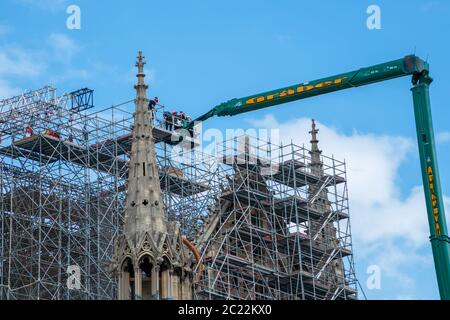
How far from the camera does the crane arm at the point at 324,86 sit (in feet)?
250

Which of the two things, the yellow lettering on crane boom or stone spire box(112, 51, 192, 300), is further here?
the yellow lettering on crane boom

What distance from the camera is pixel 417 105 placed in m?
72.2

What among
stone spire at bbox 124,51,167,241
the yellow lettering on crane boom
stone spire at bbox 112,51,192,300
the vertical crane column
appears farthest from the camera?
the yellow lettering on crane boom

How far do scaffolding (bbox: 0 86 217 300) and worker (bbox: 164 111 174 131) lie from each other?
0.65m

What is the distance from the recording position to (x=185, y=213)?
87.9 m

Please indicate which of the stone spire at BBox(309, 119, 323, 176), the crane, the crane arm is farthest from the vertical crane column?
the stone spire at BBox(309, 119, 323, 176)

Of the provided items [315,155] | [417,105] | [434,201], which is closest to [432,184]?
[434,201]

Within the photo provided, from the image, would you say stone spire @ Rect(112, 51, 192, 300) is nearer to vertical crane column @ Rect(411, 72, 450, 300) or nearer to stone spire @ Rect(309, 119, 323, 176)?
vertical crane column @ Rect(411, 72, 450, 300)

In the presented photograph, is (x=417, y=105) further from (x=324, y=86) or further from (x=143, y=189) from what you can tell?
(x=143, y=189)

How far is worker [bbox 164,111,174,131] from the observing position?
88000 mm

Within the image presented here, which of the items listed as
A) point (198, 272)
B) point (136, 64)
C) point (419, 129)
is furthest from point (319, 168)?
point (136, 64)

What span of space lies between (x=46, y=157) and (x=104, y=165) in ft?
12.0

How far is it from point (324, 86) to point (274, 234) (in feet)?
29.3
